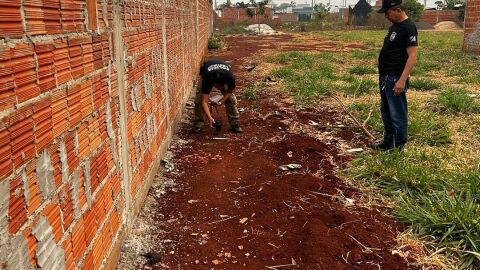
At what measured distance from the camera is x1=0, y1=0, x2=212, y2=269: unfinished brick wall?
4.92ft

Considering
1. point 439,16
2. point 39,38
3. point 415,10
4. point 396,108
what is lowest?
point 396,108

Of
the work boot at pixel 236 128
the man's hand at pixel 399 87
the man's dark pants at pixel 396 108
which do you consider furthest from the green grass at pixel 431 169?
the work boot at pixel 236 128

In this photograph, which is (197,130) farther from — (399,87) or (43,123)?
(43,123)

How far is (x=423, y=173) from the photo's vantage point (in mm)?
4129

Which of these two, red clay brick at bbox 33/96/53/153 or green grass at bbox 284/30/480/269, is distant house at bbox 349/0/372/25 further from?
red clay brick at bbox 33/96/53/153

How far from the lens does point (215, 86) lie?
5.91 m

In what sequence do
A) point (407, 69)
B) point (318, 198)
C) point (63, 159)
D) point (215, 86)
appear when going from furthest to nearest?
point (215, 86), point (407, 69), point (318, 198), point (63, 159)

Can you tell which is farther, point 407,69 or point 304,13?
point 304,13

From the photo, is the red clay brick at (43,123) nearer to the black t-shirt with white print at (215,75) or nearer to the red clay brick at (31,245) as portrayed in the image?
the red clay brick at (31,245)

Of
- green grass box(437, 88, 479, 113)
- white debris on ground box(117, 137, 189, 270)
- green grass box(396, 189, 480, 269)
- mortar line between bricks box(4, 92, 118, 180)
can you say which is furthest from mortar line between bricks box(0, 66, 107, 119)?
green grass box(437, 88, 479, 113)

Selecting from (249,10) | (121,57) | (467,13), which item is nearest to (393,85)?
(121,57)

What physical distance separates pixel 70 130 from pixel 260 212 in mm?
2067

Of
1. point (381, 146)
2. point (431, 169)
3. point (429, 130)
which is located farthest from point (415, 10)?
point (431, 169)

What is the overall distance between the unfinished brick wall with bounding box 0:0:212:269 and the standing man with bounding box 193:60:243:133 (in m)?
1.92
